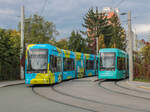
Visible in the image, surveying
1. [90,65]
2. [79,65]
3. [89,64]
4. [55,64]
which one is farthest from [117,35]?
[55,64]

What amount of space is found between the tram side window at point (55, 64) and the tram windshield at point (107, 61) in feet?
15.5

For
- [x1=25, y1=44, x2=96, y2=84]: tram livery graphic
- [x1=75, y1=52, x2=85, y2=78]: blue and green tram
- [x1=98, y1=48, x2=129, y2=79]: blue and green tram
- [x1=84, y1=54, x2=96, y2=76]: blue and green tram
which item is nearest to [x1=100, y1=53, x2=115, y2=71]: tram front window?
[x1=98, y1=48, x2=129, y2=79]: blue and green tram

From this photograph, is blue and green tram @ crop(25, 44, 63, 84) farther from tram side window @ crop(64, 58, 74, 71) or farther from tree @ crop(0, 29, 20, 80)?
tree @ crop(0, 29, 20, 80)

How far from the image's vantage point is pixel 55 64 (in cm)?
1994

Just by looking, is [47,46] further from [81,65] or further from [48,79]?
[81,65]

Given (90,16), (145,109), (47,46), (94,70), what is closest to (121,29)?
(90,16)

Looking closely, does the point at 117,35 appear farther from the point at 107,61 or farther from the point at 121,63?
the point at 107,61

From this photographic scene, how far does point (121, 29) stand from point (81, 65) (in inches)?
2055

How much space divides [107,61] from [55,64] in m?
6.38

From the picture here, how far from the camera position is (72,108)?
9492 millimetres

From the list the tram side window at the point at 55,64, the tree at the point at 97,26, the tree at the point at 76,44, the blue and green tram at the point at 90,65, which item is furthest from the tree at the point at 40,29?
the tram side window at the point at 55,64

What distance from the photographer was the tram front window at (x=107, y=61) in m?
24.4

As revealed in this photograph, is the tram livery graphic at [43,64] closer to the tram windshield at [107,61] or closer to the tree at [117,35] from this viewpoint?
the tram windshield at [107,61]


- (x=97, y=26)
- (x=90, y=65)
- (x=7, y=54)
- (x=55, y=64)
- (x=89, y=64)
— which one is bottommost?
(x=90, y=65)
